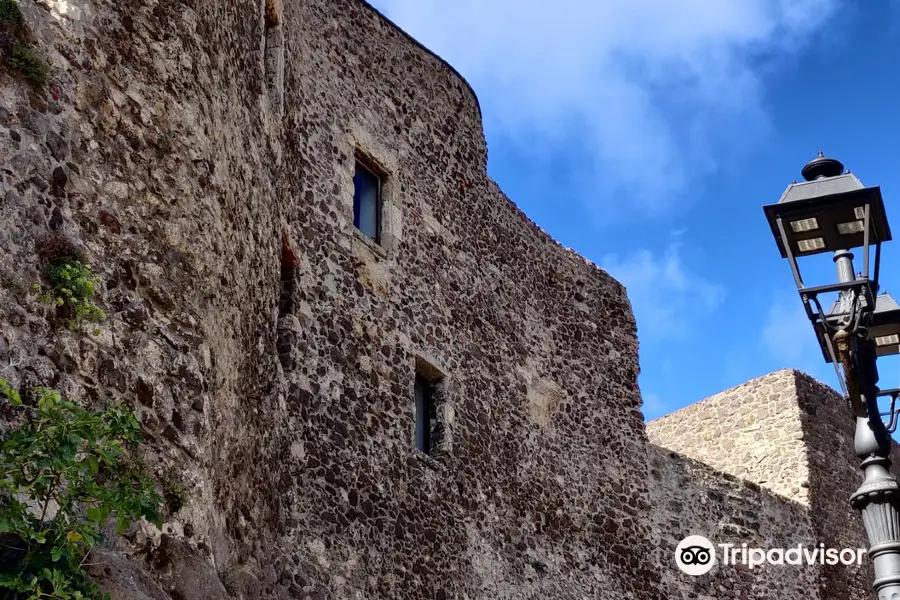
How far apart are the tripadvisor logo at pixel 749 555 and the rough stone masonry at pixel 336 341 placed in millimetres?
166

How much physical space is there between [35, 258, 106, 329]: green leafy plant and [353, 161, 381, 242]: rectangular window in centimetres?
613

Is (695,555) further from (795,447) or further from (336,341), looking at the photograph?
(336,341)

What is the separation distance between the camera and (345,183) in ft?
37.6

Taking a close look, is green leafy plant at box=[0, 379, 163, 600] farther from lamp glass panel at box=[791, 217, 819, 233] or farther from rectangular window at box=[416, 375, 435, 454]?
rectangular window at box=[416, 375, 435, 454]

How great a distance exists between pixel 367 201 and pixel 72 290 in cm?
666

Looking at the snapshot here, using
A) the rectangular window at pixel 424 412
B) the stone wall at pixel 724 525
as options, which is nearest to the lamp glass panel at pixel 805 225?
the rectangular window at pixel 424 412

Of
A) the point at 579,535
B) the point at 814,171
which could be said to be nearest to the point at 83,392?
the point at 814,171

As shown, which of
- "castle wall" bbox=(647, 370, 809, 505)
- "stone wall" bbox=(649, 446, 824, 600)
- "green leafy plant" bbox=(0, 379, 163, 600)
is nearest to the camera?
"green leafy plant" bbox=(0, 379, 163, 600)

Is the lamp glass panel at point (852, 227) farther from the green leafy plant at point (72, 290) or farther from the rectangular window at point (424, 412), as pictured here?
the rectangular window at point (424, 412)

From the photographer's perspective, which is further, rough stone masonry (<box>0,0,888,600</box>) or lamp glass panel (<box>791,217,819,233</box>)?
lamp glass panel (<box>791,217,819,233</box>)

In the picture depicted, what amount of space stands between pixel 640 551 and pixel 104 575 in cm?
1005

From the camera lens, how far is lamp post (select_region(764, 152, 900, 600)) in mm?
5906

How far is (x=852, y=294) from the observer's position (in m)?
6.21

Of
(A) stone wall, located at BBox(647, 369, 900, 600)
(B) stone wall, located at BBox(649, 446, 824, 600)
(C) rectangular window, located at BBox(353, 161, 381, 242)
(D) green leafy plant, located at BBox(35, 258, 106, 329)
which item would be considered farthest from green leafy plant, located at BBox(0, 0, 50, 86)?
(A) stone wall, located at BBox(647, 369, 900, 600)
